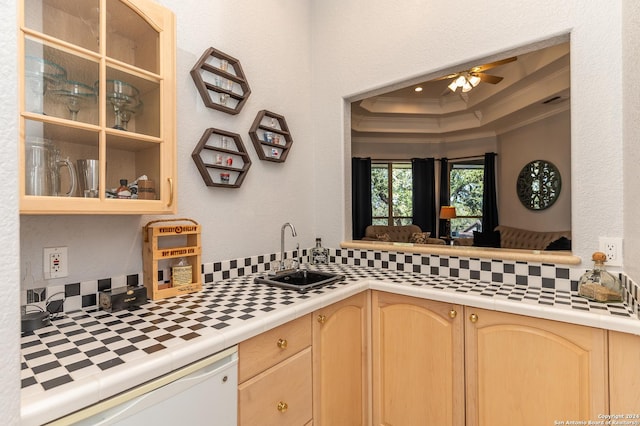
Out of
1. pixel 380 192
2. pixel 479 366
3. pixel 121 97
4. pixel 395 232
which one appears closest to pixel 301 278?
pixel 479 366

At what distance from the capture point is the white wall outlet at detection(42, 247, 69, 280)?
1.13 metres

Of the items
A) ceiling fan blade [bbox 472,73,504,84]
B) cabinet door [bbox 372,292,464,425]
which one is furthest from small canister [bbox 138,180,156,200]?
ceiling fan blade [bbox 472,73,504,84]

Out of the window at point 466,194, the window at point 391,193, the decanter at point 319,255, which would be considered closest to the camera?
the decanter at point 319,255

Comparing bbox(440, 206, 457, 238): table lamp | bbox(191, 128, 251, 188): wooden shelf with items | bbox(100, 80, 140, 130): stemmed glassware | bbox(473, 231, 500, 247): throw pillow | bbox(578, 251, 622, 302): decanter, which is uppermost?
bbox(100, 80, 140, 130): stemmed glassware

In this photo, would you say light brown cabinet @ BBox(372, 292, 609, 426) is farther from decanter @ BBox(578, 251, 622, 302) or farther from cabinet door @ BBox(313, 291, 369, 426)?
decanter @ BBox(578, 251, 622, 302)

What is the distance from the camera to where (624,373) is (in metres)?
1.07

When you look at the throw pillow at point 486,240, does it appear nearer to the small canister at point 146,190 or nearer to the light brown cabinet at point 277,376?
the light brown cabinet at point 277,376

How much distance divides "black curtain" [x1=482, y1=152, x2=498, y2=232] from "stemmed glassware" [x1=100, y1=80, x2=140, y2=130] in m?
5.78

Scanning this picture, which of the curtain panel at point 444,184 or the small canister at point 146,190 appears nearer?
the small canister at point 146,190

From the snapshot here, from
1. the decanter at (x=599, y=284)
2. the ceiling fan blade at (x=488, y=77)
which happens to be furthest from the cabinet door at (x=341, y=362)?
the ceiling fan blade at (x=488, y=77)

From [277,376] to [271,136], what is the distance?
1375mm

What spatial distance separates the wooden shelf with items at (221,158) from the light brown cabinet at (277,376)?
0.87 metres

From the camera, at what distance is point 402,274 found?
1.85m

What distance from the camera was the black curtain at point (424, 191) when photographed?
20.5 feet
